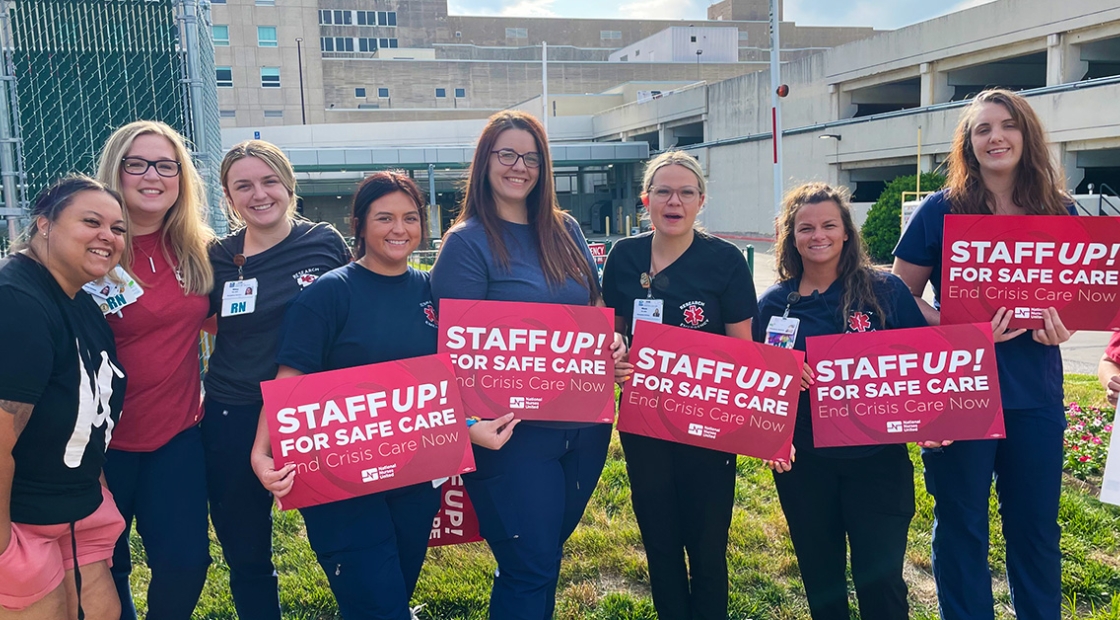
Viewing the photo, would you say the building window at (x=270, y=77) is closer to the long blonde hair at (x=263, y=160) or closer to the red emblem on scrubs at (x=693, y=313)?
the long blonde hair at (x=263, y=160)

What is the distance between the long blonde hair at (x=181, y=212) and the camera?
3053mm

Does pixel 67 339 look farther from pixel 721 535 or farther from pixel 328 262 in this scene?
pixel 721 535

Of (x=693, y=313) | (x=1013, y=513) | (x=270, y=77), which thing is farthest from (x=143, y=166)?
(x=270, y=77)

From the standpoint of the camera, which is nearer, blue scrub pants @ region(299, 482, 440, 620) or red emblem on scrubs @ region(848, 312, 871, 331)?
blue scrub pants @ region(299, 482, 440, 620)

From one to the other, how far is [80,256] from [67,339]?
11.4 inches

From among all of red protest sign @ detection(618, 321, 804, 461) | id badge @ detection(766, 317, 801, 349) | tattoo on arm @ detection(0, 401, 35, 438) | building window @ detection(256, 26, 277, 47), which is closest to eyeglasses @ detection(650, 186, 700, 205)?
red protest sign @ detection(618, 321, 804, 461)

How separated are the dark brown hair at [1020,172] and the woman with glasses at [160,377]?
335 cm

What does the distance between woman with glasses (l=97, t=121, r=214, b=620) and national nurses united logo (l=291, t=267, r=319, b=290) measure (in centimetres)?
35

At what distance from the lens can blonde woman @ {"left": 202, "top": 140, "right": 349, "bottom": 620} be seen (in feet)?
10.5

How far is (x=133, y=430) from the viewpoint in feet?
9.82

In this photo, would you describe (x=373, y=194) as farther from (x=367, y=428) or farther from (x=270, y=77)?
(x=270, y=77)

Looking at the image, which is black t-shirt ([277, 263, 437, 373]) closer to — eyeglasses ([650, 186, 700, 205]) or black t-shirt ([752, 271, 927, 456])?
eyeglasses ([650, 186, 700, 205])

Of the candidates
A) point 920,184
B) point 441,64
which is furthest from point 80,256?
point 441,64

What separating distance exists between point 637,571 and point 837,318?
75.8 inches
